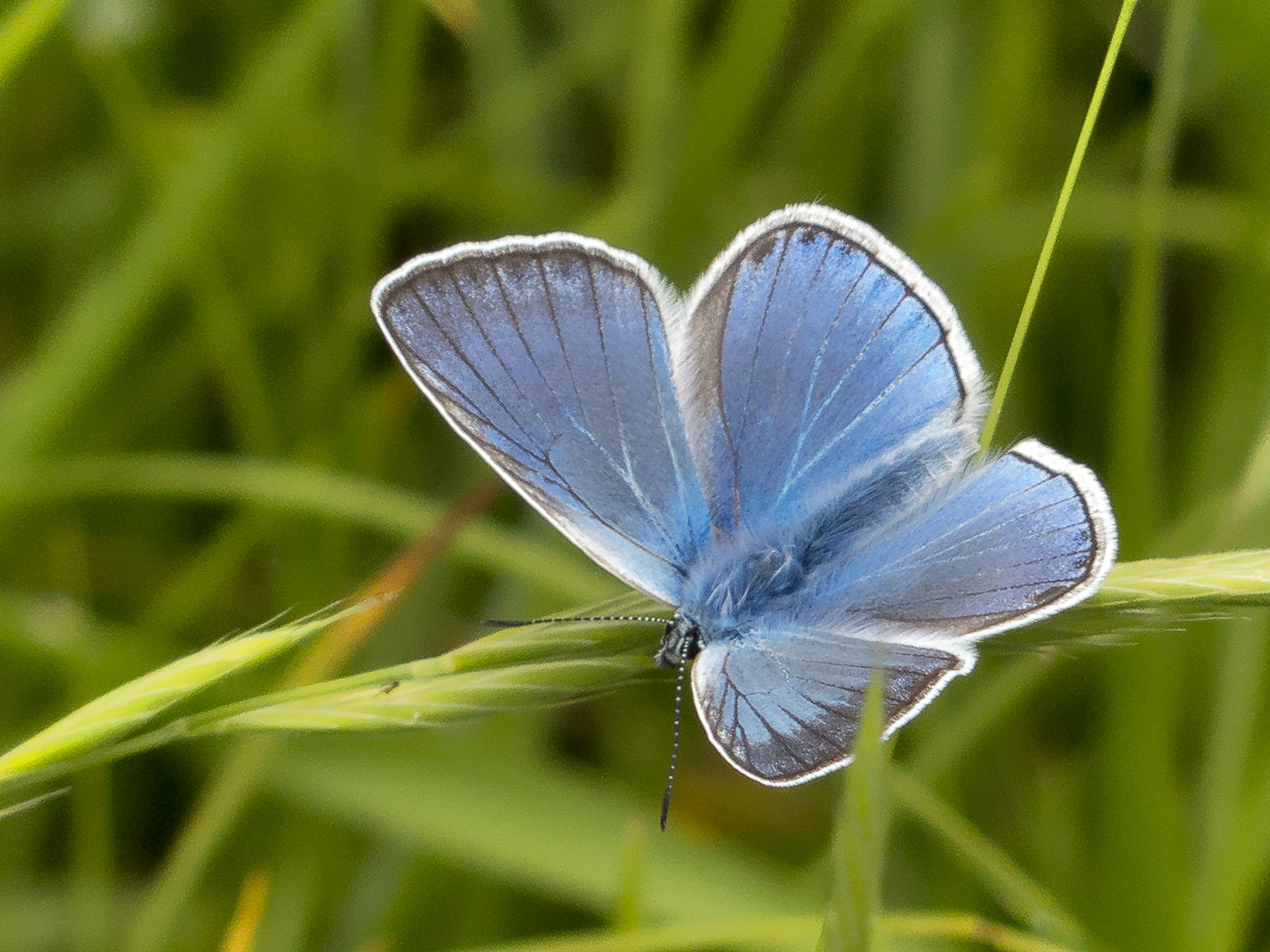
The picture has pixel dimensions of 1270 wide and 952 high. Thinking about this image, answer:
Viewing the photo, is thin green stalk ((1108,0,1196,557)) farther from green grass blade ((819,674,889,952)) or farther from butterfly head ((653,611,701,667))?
green grass blade ((819,674,889,952))

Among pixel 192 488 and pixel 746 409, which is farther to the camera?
pixel 192 488

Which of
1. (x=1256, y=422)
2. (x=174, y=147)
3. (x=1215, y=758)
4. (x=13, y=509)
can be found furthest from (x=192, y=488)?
(x=1256, y=422)

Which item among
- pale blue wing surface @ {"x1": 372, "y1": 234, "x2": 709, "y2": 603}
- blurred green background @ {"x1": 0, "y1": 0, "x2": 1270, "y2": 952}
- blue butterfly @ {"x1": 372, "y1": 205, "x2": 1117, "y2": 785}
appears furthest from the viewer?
blurred green background @ {"x1": 0, "y1": 0, "x2": 1270, "y2": 952}

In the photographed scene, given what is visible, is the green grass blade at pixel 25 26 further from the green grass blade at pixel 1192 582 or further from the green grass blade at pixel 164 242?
the green grass blade at pixel 1192 582

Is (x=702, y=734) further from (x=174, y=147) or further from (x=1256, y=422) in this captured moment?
(x=174, y=147)

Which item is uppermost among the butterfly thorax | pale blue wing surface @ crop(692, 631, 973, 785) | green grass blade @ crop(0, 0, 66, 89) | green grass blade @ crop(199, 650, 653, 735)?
green grass blade @ crop(0, 0, 66, 89)

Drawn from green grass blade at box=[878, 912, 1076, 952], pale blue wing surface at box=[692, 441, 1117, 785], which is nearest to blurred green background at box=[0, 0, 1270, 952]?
green grass blade at box=[878, 912, 1076, 952]

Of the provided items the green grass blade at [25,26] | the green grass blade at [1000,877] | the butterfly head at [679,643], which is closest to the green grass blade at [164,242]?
the green grass blade at [25,26]
